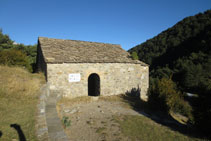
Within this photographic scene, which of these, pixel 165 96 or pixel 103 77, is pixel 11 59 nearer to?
pixel 103 77

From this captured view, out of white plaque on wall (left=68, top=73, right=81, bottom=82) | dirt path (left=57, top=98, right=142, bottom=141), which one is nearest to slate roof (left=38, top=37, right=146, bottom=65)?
white plaque on wall (left=68, top=73, right=81, bottom=82)

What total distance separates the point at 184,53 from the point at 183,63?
4962 millimetres

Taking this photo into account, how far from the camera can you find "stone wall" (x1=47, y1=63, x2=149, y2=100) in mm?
8898

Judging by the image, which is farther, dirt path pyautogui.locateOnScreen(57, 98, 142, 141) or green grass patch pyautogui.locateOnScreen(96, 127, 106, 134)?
green grass patch pyautogui.locateOnScreen(96, 127, 106, 134)

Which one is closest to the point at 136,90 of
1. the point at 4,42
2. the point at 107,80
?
the point at 107,80

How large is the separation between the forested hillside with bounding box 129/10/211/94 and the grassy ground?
2706 cm

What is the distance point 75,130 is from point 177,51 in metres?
38.2

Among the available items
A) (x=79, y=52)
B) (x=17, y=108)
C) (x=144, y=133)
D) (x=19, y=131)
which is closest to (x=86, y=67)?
(x=79, y=52)

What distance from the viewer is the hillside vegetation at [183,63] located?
6.19 m

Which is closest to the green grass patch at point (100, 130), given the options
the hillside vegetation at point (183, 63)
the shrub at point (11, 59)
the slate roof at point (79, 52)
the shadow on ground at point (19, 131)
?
the shadow on ground at point (19, 131)

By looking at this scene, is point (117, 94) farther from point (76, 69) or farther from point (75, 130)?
point (75, 130)

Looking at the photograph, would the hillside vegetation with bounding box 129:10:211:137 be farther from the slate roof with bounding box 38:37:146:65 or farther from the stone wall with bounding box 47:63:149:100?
the slate roof with bounding box 38:37:146:65

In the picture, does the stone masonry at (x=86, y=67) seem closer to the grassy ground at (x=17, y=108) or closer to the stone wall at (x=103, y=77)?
the stone wall at (x=103, y=77)

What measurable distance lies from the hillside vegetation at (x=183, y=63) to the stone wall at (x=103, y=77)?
1745 millimetres
